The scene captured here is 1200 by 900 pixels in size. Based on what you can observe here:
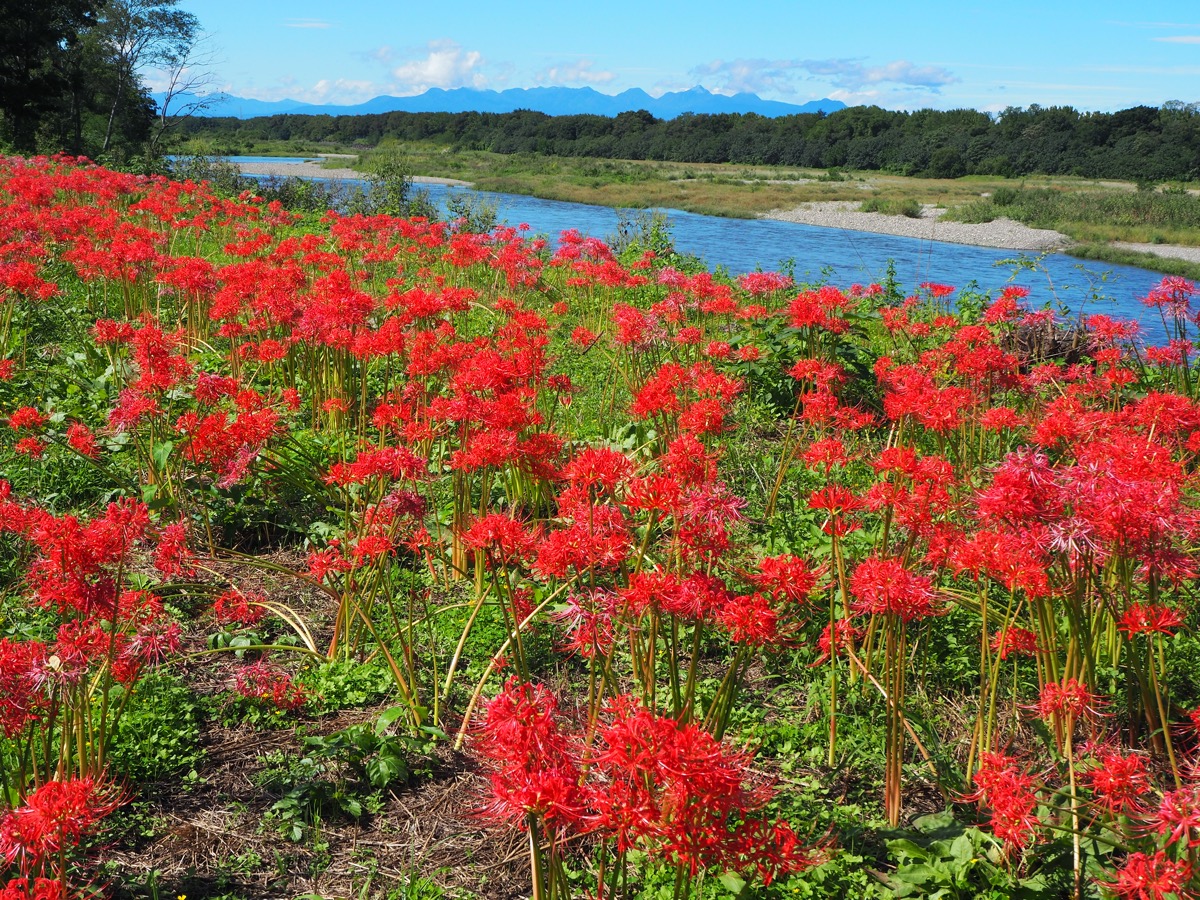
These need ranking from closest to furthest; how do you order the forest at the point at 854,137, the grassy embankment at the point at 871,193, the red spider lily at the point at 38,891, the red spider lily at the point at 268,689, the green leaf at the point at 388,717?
the red spider lily at the point at 38,891 < the green leaf at the point at 388,717 < the red spider lily at the point at 268,689 < the grassy embankment at the point at 871,193 < the forest at the point at 854,137

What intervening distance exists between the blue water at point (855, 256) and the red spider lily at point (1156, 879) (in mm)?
12025

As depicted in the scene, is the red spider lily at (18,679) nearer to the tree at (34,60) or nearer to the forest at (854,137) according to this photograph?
the tree at (34,60)

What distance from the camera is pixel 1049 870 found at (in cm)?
225

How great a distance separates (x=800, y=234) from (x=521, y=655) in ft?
90.5

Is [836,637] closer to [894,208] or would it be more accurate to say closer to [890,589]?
[890,589]

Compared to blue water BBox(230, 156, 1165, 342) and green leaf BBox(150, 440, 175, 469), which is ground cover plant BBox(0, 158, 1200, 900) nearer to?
green leaf BBox(150, 440, 175, 469)

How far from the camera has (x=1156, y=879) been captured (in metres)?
1.70

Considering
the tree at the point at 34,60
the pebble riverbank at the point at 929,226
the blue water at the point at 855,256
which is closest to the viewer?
the blue water at the point at 855,256

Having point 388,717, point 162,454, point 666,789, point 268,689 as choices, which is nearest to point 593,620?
point 666,789

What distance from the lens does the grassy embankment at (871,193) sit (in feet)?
90.9

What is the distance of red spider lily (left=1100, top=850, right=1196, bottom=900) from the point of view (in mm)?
1612

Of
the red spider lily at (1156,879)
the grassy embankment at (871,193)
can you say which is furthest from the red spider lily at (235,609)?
the grassy embankment at (871,193)

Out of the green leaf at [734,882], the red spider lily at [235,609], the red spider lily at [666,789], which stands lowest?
the green leaf at [734,882]

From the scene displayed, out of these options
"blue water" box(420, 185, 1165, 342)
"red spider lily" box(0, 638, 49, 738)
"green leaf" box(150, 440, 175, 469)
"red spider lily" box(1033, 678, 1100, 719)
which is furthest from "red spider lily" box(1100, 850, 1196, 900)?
"blue water" box(420, 185, 1165, 342)
